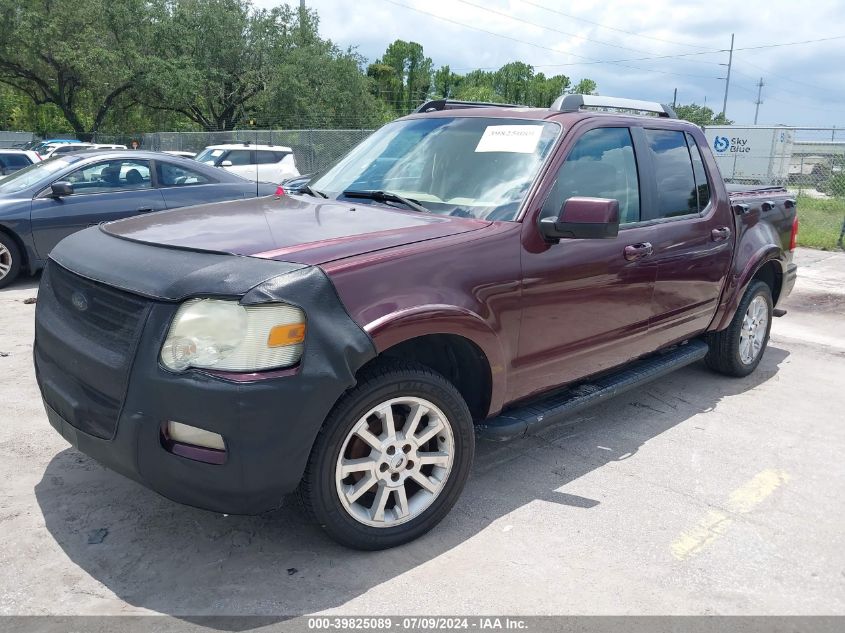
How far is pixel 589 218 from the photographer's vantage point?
11.0 ft

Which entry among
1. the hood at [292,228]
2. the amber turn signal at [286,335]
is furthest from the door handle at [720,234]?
the amber turn signal at [286,335]

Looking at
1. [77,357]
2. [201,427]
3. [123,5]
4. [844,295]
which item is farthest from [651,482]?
[123,5]

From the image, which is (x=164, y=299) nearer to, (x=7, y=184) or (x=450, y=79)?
(x=7, y=184)

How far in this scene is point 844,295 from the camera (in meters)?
9.10

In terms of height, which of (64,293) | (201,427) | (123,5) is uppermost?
(123,5)

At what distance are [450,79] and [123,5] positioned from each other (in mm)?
73870

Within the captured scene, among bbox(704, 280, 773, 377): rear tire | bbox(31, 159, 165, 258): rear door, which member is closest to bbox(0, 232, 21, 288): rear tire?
bbox(31, 159, 165, 258): rear door

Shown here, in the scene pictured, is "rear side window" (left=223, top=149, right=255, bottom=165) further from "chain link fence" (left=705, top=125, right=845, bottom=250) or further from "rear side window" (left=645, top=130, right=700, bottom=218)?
"rear side window" (left=645, top=130, right=700, bottom=218)

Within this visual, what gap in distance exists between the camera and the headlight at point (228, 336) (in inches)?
103

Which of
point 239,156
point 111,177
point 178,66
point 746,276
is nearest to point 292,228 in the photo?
point 746,276

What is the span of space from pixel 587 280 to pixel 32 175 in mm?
7356

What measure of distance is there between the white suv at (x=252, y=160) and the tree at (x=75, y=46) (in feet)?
64.9

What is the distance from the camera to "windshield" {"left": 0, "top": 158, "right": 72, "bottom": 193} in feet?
27.3

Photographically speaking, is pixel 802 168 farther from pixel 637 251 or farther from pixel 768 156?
pixel 637 251
